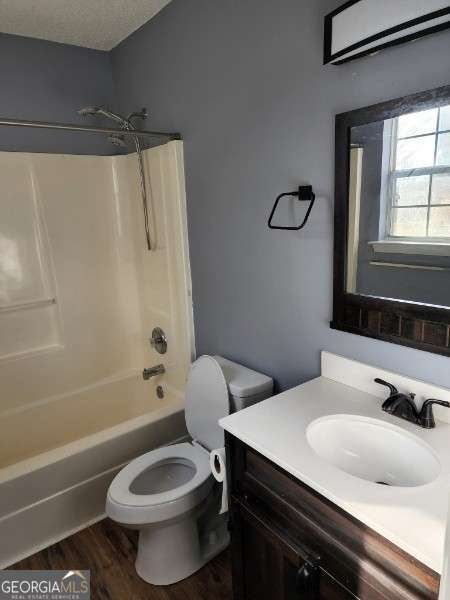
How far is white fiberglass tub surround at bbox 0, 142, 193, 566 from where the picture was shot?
204cm

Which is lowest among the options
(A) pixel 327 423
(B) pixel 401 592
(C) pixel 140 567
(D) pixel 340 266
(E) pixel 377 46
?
(C) pixel 140 567

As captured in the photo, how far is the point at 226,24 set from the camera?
1.71 m

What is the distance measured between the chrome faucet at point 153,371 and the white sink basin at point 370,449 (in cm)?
147

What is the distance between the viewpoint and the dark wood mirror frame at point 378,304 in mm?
1183

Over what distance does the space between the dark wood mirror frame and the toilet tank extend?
1.44 feet

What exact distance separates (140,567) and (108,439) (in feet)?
1.89

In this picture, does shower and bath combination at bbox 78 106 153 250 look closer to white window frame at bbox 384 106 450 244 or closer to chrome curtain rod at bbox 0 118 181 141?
chrome curtain rod at bbox 0 118 181 141

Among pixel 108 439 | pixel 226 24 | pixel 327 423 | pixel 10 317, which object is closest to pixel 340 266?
pixel 327 423

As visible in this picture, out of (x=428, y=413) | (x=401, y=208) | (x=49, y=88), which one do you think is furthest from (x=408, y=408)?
(x=49, y=88)

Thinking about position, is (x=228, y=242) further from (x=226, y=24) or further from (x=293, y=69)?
(x=226, y=24)

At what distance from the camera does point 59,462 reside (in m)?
1.88

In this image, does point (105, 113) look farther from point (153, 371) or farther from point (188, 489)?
point (188, 489)

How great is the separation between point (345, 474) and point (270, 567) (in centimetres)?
47

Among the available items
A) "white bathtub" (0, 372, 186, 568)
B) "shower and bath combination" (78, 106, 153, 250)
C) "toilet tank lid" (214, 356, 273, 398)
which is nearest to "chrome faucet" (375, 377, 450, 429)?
"toilet tank lid" (214, 356, 273, 398)
